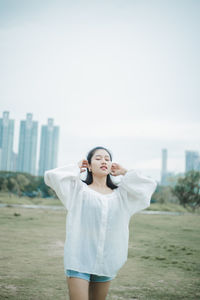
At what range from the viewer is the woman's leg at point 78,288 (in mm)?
2375

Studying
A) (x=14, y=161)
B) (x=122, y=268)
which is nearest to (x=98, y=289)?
(x=122, y=268)

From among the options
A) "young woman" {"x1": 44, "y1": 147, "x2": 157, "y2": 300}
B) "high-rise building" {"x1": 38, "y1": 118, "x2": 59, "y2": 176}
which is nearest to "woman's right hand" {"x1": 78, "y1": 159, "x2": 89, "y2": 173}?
"young woman" {"x1": 44, "y1": 147, "x2": 157, "y2": 300}

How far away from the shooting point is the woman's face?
2.85 metres

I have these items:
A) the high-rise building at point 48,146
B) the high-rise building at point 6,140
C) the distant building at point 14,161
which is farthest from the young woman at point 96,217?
the high-rise building at point 48,146

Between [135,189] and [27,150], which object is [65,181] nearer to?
[135,189]

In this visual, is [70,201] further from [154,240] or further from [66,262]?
[154,240]

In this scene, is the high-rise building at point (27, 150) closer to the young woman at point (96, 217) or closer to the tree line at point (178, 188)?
the tree line at point (178, 188)

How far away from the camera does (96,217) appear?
103 inches

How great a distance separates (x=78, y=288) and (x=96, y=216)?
0.55 metres

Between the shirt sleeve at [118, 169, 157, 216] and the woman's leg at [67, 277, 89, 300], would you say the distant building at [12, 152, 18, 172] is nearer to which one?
the shirt sleeve at [118, 169, 157, 216]

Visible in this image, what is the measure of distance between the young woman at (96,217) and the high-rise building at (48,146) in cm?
7688

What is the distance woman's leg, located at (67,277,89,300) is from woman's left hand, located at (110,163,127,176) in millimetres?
951

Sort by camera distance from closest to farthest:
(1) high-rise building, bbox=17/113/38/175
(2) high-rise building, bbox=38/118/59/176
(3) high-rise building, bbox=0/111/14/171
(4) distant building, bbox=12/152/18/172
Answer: (3) high-rise building, bbox=0/111/14/171 < (4) distant building, bbox=12/152/18/172 < (1) high-rise building, bbox=17/113/38/175 < (2) high-rise building, bbox=38/118/59/176

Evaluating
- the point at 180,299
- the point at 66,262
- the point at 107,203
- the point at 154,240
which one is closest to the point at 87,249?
the point at 66,262
